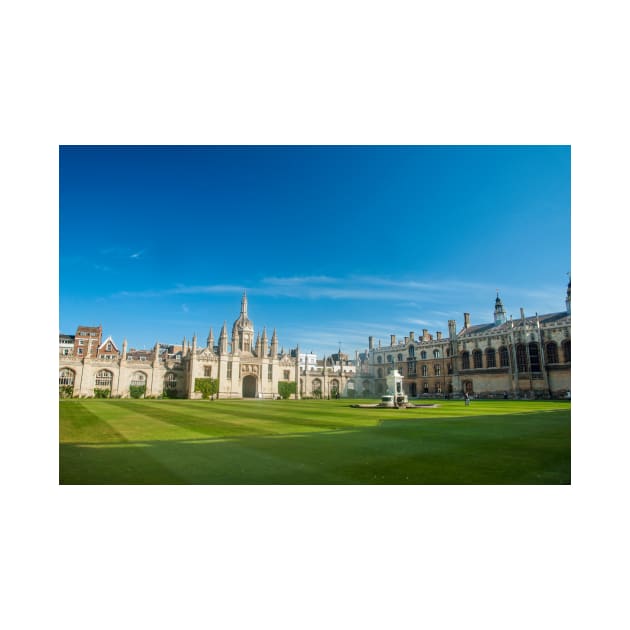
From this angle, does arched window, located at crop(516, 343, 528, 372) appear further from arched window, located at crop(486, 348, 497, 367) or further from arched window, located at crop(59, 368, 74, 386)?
arched window, located at crop(59, 368, 74, 386)

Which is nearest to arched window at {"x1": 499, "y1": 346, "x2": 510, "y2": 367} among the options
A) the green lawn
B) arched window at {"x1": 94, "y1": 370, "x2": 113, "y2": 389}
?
the green lawn

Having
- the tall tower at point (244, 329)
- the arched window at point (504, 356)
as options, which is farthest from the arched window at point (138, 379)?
the arched window at point (504, 356)

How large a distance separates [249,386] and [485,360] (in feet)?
85.8

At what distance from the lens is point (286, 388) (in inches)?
1863

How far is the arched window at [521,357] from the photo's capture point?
37.1m

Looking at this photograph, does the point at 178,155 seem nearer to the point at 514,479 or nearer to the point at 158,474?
the point at 158,474

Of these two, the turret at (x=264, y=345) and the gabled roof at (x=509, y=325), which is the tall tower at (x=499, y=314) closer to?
the gabled roof at (x=509, y=325)

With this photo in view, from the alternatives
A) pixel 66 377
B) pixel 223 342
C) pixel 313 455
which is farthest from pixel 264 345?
pixel 313 455

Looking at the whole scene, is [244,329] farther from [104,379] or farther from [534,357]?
[534,357]

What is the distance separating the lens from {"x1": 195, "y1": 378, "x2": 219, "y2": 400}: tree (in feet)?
141

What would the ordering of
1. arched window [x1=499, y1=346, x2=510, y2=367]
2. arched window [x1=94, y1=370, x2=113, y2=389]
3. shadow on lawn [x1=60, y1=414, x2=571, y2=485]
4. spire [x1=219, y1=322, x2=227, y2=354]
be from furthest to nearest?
spire [x1=219, y1=322, x2=227, y2=354] → arched window [x1=94, y1=370, x2=113, y2=389] → arched window [x1=499, y1=346, x2=510, y2=367] → shadow on lawn [x1=60, y1=414, x2=571, y2=485]

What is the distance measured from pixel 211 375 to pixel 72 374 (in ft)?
43.2

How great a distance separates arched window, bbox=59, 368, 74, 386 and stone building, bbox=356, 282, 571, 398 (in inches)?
1048

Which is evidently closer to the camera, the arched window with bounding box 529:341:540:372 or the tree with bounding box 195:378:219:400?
the arched window with bounding box 529:341:540:372
